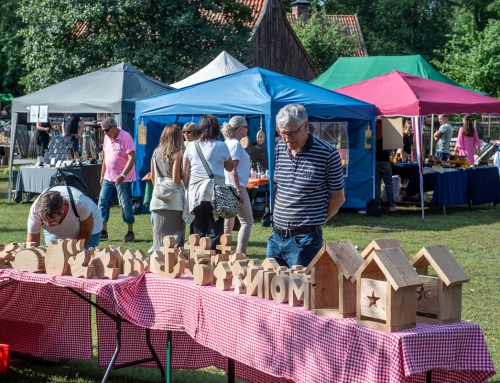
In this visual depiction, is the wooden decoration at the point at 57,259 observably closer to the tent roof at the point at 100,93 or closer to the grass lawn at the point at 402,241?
the grass lawn at the point at 402,241

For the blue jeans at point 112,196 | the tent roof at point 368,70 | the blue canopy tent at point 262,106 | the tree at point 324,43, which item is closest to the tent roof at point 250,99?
the blue canopy tent at point 262,106

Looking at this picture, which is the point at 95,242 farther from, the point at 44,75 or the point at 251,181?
the point at 44,75

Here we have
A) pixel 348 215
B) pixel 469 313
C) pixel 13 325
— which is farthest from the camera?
pixel 348 215

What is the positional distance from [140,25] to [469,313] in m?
18.5

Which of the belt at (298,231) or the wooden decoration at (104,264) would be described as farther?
the belt at (298,231)

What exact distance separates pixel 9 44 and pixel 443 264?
38423 mm

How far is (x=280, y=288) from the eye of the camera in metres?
3.46

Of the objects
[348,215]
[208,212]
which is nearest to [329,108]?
[348,215]

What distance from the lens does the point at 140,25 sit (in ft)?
76.4

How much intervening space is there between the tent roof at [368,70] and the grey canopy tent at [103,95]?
18.2 feet

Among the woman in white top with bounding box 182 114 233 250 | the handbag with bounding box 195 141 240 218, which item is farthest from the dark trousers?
the handbag with bounding box 195 141 240 218

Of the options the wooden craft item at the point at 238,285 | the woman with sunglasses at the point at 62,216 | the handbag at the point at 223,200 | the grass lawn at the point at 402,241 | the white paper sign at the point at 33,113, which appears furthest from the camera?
the white paper sign at the point at 33,113

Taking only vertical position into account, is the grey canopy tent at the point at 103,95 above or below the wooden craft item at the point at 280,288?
above

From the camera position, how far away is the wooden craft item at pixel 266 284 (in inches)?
137
